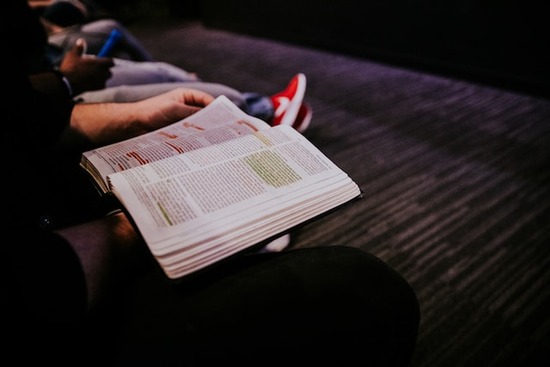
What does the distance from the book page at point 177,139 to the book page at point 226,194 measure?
0.20 ft

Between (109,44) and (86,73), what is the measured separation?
56 cm

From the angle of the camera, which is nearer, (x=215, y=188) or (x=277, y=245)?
(x=215, y=188)

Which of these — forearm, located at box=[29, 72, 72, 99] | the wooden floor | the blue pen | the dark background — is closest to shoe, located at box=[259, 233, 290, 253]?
the wooden floor

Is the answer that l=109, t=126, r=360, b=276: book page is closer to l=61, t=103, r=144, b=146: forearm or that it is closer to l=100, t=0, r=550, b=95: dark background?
l=61, t=103, r=144, b=146: forearm

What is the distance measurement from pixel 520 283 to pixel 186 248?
91cm

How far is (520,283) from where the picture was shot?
2.97 ft

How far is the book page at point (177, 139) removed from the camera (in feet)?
1.93

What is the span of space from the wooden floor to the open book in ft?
1.73

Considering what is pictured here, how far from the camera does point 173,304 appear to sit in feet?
1.43

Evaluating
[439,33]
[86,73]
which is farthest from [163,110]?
[439,33]

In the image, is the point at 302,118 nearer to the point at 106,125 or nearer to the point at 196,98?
the point at 196,98

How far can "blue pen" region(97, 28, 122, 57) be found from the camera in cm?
170

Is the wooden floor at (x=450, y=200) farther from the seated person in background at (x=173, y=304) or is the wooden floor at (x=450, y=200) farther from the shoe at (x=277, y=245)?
the seated person in background at (x=173, y=304)

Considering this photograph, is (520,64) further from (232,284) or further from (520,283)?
(232,284)
